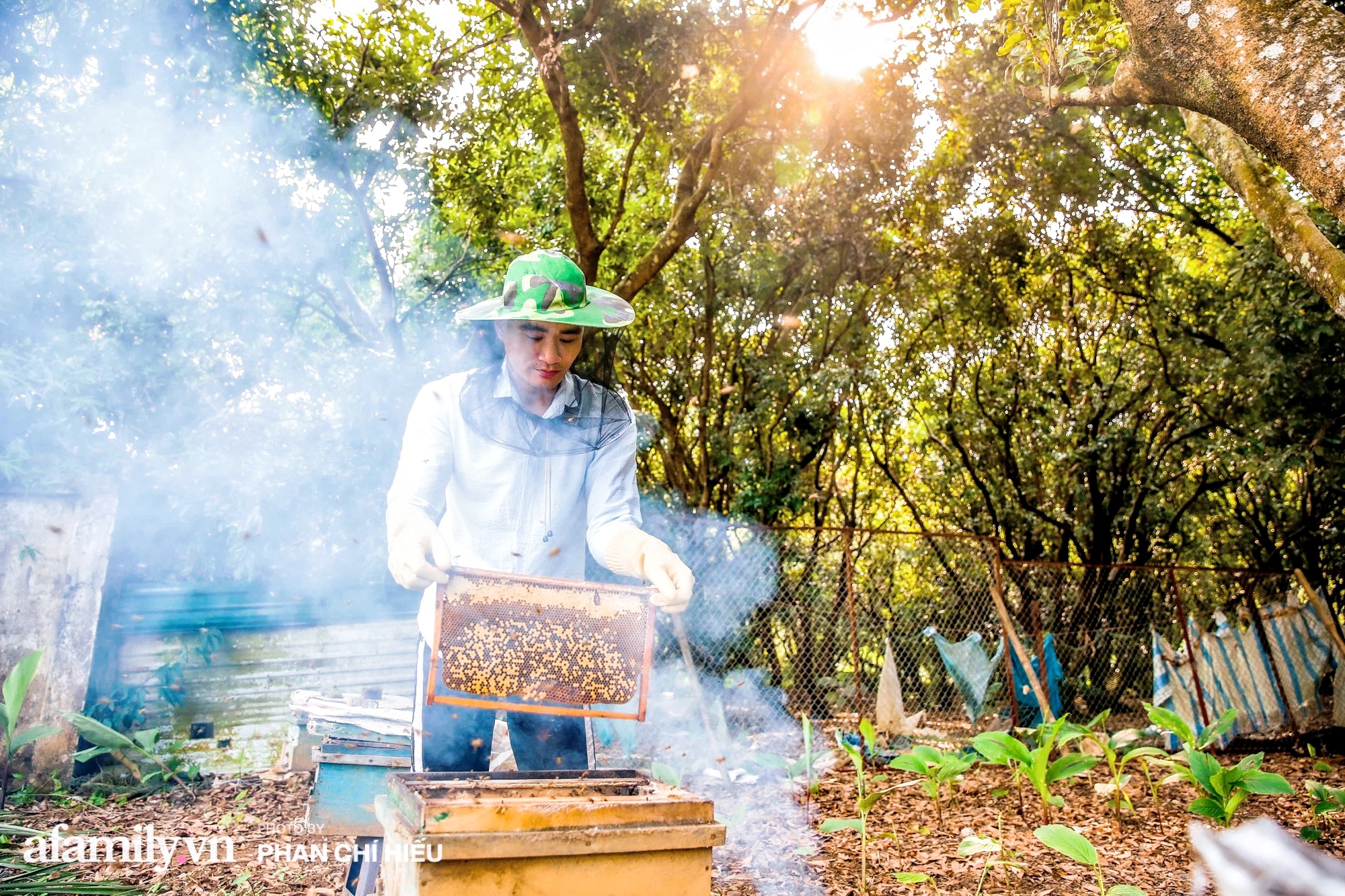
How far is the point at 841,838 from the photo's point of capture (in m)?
4.20

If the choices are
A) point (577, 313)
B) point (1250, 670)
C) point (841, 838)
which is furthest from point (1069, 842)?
point (1250, 670)

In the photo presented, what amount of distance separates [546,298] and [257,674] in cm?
472

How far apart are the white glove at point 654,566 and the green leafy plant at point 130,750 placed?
13.4 ft

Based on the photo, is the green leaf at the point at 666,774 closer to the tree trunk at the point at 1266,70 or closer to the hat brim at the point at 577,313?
the hat brim at the point at 577,313

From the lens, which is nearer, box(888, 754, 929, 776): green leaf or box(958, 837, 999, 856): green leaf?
box(958, 837, 999, 856): green leaf

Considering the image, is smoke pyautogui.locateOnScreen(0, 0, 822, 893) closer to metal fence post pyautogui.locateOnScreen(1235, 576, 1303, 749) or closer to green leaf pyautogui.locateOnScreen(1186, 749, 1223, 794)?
green leaf pyautogui.locateOnScreen(1186, 749, 1223, 794)

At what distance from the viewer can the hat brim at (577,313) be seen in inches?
94.3

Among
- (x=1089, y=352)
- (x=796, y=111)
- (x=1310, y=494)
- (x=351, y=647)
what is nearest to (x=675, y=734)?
(x=351, y=647)

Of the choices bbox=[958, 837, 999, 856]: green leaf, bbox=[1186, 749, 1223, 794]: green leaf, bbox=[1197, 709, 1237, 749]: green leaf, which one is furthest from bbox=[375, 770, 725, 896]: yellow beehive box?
bbox=[1197, 709, 1237, 749]: green leaf

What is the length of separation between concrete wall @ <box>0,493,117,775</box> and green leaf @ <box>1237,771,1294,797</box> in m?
6.19

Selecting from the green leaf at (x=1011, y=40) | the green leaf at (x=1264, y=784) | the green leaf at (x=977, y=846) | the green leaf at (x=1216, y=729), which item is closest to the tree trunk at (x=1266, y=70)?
the green leaf at (x=1011, y=40)

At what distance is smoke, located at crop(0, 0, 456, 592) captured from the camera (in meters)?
5.27

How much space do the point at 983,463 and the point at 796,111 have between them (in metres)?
5.40

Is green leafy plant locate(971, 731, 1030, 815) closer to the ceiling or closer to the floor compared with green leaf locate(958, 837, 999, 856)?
closer to the ceiling
